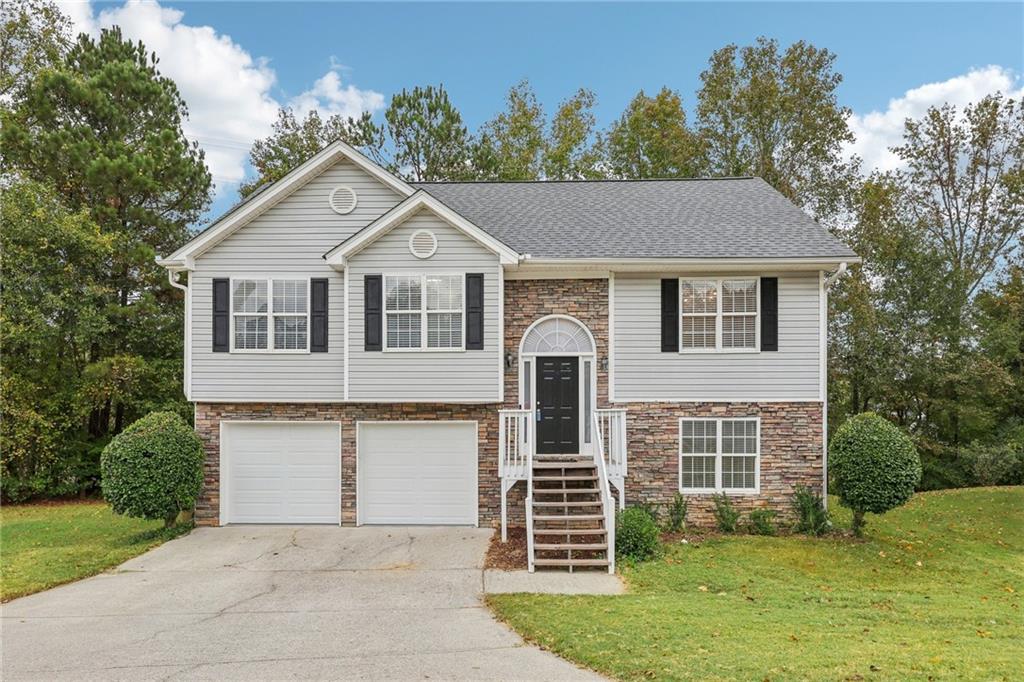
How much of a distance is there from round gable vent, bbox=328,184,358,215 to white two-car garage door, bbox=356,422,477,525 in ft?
14.0

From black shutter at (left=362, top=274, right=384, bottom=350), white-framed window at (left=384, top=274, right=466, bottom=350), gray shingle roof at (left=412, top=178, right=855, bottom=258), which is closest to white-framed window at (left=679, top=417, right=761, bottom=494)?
gray shingle roof at (left=412, top=178, right=855, bottom=258)

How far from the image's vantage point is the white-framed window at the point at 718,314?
12.2 meters

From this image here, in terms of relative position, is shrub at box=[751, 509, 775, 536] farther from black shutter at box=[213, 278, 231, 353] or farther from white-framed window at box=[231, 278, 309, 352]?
black shutter at box=[213, 278, 231, 353]

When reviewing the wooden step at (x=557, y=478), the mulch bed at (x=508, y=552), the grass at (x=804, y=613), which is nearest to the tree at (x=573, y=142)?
the wooden step at (x=557, y=478)

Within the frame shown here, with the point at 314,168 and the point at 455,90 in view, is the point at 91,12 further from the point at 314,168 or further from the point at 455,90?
the point at 314,168

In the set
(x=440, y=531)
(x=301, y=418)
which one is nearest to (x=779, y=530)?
(x=440, y=531)

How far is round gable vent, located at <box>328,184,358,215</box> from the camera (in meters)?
12.4

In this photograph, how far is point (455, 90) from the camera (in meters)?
25.4

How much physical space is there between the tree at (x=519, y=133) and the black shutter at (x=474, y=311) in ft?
49.5

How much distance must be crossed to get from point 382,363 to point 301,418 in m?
2.12

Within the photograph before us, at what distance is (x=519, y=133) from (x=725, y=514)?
1911cm

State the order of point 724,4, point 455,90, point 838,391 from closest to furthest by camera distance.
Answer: point 724,4 → point 838,391 → point 455,90

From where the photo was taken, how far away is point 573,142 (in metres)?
26.3

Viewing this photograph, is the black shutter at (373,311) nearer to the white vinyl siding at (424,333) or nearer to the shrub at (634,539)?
the white vinyl siding at (424,333)
